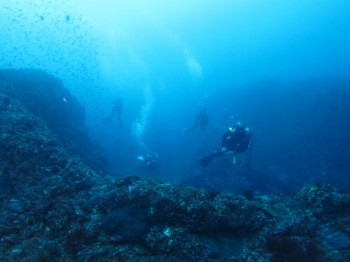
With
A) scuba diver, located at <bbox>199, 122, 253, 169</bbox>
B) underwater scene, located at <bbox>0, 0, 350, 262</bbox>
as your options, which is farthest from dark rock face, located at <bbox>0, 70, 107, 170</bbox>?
scuba diver, located at <bbox>199, 122, 253, 169</bbox>

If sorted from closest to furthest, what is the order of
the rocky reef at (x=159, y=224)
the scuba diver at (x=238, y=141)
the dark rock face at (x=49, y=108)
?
the rocky reef at (x=159, y=224) → the scuba diver at (x=238, y=141) → the dark rock face at (x=49, y=108)

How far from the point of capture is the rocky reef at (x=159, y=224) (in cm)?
291

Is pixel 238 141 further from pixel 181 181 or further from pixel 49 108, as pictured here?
pixel 49 108

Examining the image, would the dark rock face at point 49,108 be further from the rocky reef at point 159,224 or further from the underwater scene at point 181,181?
the rocky reef at point 159,224

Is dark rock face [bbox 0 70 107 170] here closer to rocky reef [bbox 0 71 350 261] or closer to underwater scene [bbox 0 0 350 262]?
underwater scene [bbox 0 0 350 262]

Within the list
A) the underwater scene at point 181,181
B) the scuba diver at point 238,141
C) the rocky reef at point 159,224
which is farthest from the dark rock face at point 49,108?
the rocky reef at point 159,224

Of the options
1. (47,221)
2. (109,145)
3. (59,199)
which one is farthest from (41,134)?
(109,145)

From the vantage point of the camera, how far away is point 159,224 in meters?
3.19

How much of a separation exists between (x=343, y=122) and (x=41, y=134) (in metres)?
19.6

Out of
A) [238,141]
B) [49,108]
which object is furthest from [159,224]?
[49,108]

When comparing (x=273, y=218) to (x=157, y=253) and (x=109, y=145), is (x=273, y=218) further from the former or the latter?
(x=109, y=145)

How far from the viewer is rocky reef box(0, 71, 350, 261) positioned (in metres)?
2.91

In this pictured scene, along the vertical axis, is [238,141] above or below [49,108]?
below

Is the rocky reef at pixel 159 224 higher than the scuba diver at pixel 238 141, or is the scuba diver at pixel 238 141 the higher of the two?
the scuba diver at pixel 238 141
